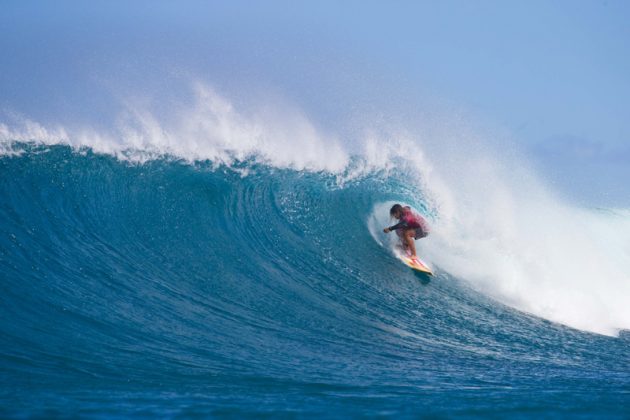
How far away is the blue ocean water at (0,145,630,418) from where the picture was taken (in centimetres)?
376

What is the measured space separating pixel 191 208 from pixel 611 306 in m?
8.06

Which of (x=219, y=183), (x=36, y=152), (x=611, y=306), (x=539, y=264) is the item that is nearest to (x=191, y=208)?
(x=219, y=183)

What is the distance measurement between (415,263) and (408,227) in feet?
2.46

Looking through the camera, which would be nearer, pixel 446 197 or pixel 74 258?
pixel 74 258

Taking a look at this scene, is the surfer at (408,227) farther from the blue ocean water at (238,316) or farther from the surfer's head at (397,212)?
the blue ocean water at (238,316)

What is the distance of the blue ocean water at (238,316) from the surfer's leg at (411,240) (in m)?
0.41

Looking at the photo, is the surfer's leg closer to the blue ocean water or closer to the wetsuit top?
the wetsuit top

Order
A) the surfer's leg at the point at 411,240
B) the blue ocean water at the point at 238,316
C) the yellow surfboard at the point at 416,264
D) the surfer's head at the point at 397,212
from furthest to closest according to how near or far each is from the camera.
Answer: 1. the surfer's head at the point at 397,212
2. the surfer's leg at the point at 411,240
3. the yellow surfboard at the point at 416,264
4. the blue ocean water at the point at 238,316

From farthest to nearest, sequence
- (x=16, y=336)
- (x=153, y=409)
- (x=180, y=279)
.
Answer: (x=180, y=279) → (x=16, y=336) → (x=153, y=409)

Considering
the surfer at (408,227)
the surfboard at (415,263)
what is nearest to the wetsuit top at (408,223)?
the surfer at (408,227)

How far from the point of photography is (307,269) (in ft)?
25.4

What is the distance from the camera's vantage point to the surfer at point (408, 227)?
8.92m

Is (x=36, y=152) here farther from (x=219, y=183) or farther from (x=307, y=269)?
(x=307, y=269)

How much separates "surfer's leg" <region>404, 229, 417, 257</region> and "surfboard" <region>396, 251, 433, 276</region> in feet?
0.43
